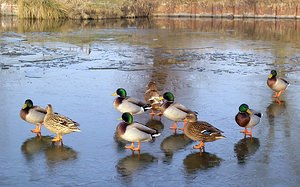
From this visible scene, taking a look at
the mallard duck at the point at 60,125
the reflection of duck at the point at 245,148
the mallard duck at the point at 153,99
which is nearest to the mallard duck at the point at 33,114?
the mallard duck at the point at 60,125

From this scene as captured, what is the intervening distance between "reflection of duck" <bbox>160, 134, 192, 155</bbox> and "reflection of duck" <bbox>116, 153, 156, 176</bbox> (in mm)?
343

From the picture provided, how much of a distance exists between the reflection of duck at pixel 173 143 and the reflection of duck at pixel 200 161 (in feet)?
1.11

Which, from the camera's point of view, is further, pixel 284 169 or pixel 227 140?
pixel 227 140

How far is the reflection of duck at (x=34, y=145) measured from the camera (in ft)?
23.4

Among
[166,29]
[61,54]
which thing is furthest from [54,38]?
[166,29]

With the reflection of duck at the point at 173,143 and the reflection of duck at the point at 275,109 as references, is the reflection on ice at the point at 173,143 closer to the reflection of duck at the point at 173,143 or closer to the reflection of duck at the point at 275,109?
the reflection of duck at the point at 173,143

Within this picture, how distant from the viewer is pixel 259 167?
21.7ft

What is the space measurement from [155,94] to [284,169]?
3537 millimetres

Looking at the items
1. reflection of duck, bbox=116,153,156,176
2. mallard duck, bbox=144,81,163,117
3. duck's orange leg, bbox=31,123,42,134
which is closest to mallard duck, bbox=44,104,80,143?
duck's orange leg, bbox=31,123,42,134

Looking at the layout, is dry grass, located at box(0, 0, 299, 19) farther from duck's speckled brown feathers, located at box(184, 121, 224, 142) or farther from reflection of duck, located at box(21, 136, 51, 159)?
duck's speckled brown feathers, located at box(184, 121, 224, 142)

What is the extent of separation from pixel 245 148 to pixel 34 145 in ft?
9.22

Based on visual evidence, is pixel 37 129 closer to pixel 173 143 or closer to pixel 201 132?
pixel 173 143

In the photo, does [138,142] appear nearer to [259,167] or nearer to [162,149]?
[162,149]

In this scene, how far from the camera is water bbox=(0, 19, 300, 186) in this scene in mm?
6387
